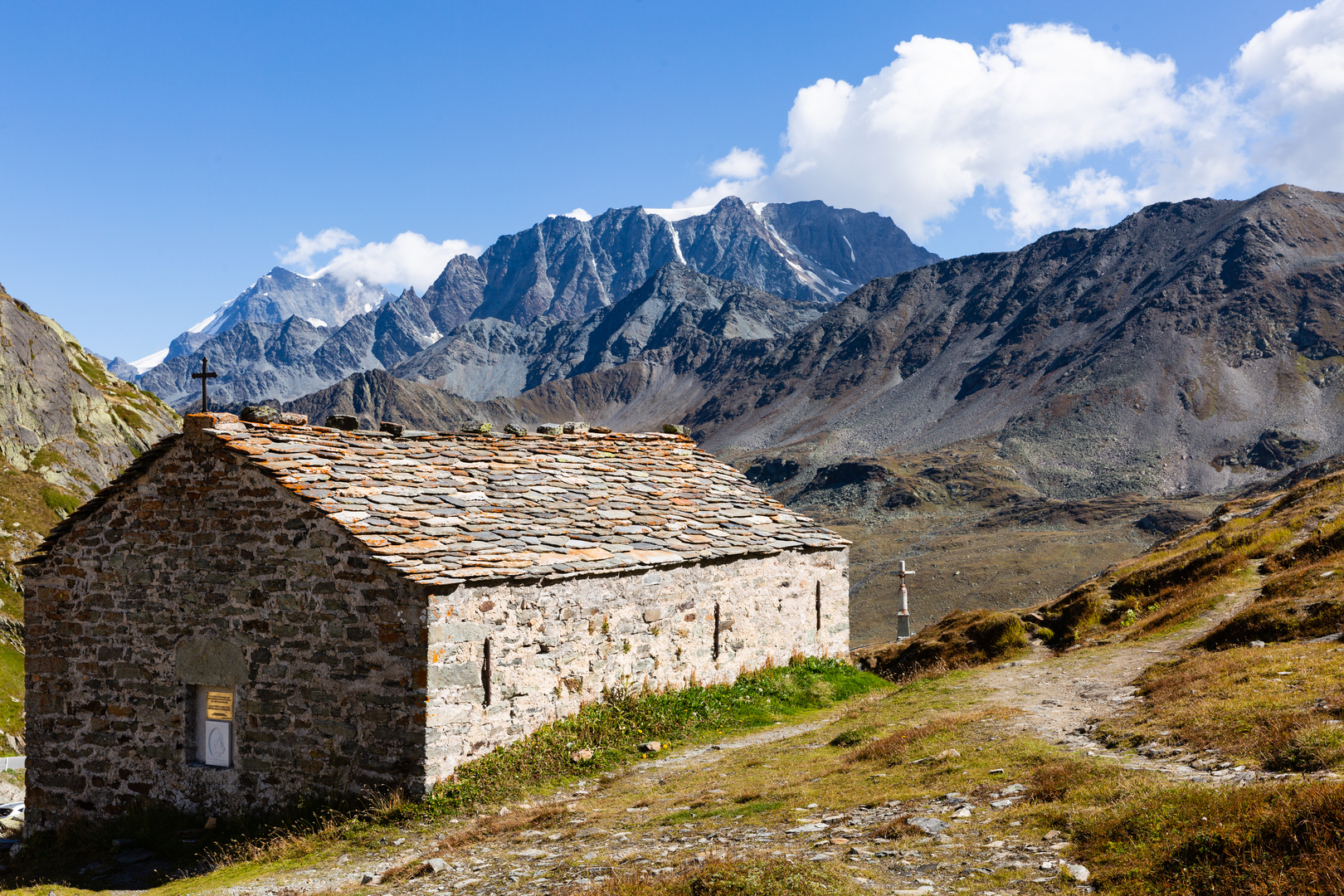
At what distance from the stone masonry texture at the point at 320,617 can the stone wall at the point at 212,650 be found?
0.09 ft

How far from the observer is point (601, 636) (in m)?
14.0

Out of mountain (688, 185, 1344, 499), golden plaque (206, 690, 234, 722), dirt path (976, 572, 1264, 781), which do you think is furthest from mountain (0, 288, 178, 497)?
mountain (688, 185, 1344, 499)

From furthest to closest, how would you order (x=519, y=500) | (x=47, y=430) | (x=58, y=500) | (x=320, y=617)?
(x=47, y=430) < (x=58, y=500) < (x=519, y=500) < (x=320, y=617)

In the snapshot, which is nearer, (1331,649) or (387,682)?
(1331,649)

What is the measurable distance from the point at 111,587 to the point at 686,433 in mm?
12161

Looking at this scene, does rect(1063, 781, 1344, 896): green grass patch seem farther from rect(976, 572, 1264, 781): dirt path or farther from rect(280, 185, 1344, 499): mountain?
rect(280, 185, 1344, 499): mountain

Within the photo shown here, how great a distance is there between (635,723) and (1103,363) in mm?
134090

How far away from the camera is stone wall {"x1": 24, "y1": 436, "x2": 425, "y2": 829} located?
11.7m

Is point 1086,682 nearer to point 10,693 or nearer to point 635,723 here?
point 635,723

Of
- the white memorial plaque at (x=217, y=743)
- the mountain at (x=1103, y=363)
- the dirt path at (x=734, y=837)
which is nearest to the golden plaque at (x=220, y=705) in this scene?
the white memorial plaque at (x=217, y=743)

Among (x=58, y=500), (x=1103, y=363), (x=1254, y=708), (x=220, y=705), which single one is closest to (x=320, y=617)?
(x=220, y=705)

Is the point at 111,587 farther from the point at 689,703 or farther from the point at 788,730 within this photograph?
the point at 788,730

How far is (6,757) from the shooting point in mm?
22266

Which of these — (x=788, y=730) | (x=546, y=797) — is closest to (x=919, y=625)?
(x=788, y=730)
